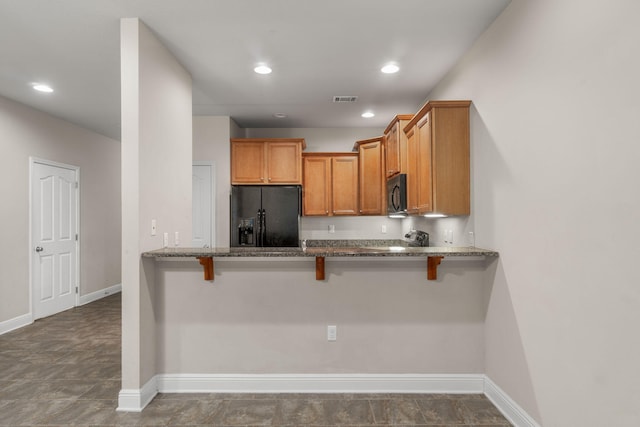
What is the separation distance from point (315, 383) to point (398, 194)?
7.27 ft

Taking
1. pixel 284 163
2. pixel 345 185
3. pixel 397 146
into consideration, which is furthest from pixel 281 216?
pixel 397 146

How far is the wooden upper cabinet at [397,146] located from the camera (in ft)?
13.3

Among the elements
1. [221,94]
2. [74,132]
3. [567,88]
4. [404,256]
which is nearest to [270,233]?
[221,94]

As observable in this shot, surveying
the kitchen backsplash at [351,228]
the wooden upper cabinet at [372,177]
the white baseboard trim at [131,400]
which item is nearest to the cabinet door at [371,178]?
the wooden upper cabinet at [372,177]

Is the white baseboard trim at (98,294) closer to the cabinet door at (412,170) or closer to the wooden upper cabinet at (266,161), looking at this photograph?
the wooden upper cabinet at (266,161)

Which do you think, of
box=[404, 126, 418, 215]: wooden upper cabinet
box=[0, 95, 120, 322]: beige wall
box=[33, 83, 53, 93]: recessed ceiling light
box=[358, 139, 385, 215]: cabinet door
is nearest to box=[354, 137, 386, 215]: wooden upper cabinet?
box=[358, 139, 385, 215]: cabinet door

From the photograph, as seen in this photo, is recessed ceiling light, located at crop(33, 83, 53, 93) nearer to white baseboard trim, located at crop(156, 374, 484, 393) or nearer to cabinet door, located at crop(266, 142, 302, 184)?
cabinet door, located at crop(266, 142, 302, 184)

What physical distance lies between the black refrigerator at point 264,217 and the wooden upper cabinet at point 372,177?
972 millimetres

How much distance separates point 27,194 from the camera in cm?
470

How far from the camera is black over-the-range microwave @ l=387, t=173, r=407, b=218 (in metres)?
3.97

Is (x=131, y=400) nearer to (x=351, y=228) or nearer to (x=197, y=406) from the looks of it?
(x=197, y=406)

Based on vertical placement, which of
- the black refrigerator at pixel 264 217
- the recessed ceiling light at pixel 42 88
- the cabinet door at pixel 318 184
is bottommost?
the black refrigerator at pixel 264 217

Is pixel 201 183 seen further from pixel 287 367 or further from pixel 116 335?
pixel 287 367

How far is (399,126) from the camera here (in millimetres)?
4125
